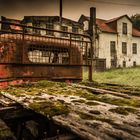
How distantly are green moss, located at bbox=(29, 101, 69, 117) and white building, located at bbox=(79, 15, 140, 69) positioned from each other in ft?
104

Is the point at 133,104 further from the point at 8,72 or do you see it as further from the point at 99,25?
the point at 99,25

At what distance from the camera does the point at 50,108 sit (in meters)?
3.43

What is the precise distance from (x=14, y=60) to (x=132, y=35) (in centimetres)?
3610

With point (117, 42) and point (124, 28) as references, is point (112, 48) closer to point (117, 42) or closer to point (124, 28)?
point (117, 42)


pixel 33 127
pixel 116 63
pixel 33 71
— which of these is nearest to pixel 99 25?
pixel 116 63

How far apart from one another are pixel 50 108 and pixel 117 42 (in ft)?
118

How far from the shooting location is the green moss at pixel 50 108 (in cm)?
321

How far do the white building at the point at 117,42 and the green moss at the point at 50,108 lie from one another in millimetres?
31741

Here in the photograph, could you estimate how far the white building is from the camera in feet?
117

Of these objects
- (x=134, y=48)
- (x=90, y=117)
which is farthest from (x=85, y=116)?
(x=134, y=48)

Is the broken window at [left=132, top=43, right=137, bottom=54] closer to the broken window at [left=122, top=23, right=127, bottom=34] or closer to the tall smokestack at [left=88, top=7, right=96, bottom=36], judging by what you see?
the broken window at [left=122, top=23, right=127, bottom=34]

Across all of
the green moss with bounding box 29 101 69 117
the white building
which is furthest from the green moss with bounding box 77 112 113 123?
the white building

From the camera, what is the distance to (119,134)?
2377 millimetres

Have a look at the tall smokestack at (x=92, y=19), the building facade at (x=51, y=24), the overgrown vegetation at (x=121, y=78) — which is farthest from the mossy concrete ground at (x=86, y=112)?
the tall smokestack at (x=92, y=19)
